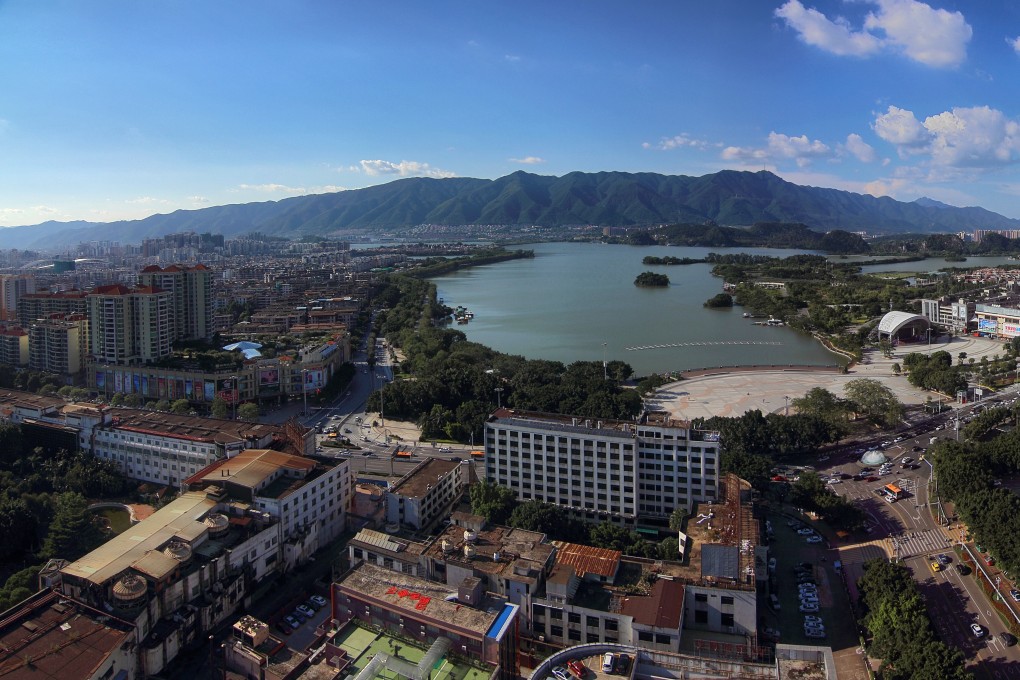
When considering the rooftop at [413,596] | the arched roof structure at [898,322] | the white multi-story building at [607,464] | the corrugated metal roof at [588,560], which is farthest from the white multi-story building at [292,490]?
the arched roof structure at [898,322]

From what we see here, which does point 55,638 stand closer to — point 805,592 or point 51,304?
point 805,592

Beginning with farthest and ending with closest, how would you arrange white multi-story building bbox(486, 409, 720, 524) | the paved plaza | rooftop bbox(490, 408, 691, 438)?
the paved plaza
rooftop bbox(490, 408, 691, 438)
white multi-story building bbox(486, 409, 720, 524)

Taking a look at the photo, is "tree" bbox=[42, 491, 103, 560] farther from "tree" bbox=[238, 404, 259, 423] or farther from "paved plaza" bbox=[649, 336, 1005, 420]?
"paved plaza" bbox=[649, 336, 1005, 420]

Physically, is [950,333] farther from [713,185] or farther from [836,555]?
[713,185]

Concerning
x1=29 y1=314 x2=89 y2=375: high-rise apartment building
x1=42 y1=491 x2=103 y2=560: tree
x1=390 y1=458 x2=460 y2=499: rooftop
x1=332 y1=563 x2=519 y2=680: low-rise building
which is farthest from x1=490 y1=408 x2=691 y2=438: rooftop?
x1=29 y1=314 x2=89 y2=375: high-rise apartment building

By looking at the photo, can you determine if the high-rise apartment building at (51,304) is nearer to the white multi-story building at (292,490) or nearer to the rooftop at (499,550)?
the white multi-story building at (292,490)

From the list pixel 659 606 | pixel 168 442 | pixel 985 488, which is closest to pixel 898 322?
pixel 985 488
